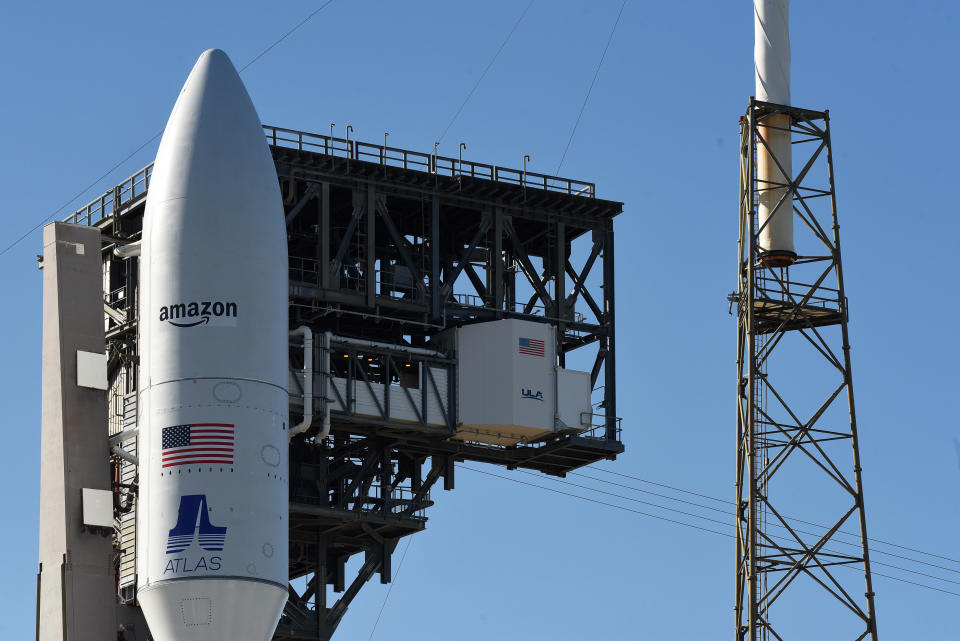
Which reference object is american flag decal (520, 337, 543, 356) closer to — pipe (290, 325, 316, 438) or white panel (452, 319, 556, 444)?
white panel (452, 319, 556, 444)

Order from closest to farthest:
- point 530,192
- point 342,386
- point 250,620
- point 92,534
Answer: point 250,620 → point 92,534 → point 342,386 → point 530,192

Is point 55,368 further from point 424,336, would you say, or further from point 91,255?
point 424,336

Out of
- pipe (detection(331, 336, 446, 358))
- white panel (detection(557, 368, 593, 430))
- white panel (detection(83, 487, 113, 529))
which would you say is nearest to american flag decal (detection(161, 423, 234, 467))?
white panel (detection(83, 487, 113, 529))

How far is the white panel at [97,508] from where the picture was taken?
64.5m

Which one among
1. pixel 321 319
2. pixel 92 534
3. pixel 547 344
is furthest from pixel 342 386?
pixel 92 534

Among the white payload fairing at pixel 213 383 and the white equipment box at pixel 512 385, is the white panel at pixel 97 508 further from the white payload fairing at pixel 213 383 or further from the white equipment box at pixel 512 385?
the white equipment box at pixel 512 385

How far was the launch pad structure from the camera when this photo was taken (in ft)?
249

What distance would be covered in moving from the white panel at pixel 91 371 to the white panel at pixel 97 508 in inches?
123

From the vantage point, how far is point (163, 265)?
60.3 m

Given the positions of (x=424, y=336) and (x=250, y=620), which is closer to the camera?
(x=250, y=620)

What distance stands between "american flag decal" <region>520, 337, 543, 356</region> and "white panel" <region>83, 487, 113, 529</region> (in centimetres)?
1740

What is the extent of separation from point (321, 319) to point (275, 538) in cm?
1872

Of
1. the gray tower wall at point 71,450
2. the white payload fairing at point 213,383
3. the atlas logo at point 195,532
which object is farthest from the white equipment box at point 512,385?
the atlas logo at point 195,532

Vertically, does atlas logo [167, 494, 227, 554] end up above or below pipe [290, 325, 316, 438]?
below
